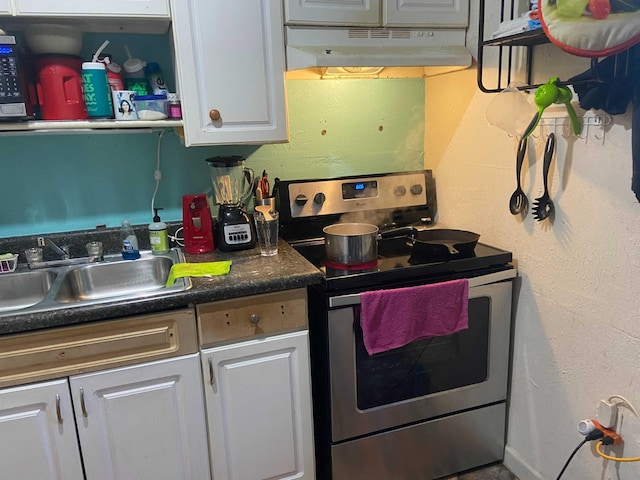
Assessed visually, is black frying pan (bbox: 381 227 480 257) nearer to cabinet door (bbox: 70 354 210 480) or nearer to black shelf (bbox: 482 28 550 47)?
black shelf (bbox: 482 28 550 47)

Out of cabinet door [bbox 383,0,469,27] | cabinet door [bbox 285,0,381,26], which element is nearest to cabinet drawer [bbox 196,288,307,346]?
cabinet door [bbox 285,0,381,26]

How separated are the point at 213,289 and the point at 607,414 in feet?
4.11

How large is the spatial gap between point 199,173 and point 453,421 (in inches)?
55.3

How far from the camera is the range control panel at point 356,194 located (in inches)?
80.2

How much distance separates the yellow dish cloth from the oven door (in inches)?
16.7

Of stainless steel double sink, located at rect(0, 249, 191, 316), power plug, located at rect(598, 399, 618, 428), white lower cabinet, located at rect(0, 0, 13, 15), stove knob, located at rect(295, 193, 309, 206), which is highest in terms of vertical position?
white lower cabinet, located at rect(0, 0, 13, 15)

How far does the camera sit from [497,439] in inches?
76.7

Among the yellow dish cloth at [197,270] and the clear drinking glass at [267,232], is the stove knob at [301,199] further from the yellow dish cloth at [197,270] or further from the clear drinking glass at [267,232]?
the yellow dish cloth at [197,270]

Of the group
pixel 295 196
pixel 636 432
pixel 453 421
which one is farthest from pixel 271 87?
pixel 636 432

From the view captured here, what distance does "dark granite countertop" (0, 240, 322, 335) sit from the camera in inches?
50.7

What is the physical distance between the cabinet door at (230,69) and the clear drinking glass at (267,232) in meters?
0.27

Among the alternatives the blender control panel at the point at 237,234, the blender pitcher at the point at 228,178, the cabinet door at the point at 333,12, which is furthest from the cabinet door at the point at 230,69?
the blender control panel at the point at 237,234

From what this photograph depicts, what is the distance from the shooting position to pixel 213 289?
1.43 meters

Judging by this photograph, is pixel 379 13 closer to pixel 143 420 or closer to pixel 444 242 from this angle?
pixel 444 242
